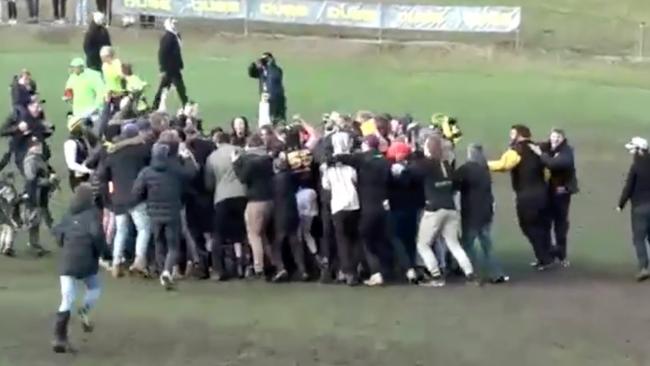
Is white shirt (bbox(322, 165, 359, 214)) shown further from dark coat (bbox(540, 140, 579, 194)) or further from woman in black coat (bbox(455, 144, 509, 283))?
dark coat (bbox(540, 140, 579, 194))

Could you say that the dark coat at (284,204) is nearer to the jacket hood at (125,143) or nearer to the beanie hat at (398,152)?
the beanie hat at (398,152)

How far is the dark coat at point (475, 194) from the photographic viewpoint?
19.7 meters

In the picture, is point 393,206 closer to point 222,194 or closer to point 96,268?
point 222,194

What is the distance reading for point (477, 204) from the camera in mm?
19703

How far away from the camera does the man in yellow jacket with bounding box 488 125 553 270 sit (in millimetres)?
20719

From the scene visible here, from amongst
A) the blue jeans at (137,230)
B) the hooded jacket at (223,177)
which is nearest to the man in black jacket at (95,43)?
the hooded jacket at (223,177)

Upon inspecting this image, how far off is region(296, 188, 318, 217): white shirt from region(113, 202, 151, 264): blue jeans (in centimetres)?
189

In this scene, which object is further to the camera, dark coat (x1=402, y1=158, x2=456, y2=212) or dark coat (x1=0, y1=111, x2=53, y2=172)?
dark coat (x1=0, y1=111, x2=53, y2=172)

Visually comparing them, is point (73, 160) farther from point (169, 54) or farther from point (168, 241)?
point (169, 54)

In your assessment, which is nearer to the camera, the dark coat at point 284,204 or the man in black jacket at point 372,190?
the man in black jacket at point 372,190

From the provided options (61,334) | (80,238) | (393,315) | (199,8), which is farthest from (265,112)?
(199,8)

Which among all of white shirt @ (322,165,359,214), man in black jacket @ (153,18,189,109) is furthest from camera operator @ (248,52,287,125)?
white shirt @ (322,165,359,214)

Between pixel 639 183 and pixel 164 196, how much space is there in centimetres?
→ 612

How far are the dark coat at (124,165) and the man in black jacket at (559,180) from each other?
5.11 metres
